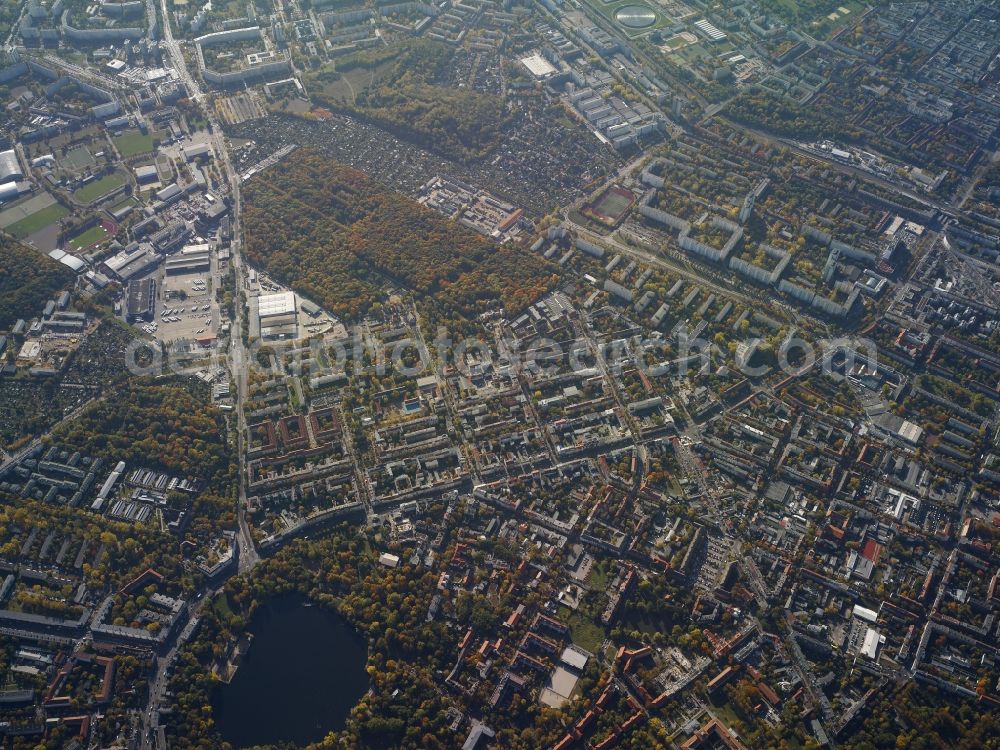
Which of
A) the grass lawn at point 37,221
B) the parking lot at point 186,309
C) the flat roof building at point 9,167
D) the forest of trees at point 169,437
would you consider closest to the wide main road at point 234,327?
the forest of trees at point 169,437

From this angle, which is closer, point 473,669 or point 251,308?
point 473,669

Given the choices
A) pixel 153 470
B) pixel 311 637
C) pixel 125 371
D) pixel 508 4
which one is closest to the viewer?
pixel 311 637

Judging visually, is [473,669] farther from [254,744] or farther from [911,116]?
[911,116]

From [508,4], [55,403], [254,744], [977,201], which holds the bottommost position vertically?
[254,744]

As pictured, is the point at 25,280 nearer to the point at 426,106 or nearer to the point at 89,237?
the point at 89,237

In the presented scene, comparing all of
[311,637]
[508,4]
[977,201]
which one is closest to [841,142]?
[977,201]
